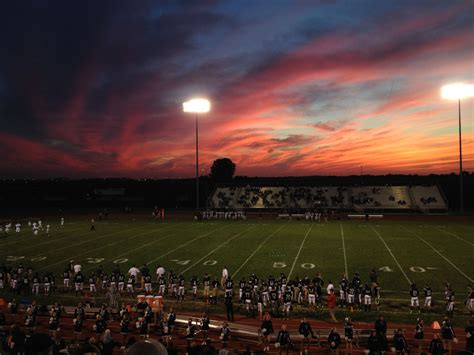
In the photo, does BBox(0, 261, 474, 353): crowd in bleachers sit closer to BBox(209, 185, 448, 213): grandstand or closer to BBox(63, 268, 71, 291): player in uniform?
BBox(63, 268, 71, 291): player in uniform

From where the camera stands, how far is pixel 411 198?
56281 millimetres

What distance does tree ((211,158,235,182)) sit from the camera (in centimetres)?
11350

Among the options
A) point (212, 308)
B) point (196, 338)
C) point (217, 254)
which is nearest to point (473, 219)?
point (217, 254)

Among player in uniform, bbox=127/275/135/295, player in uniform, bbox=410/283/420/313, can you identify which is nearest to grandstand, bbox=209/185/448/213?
player in uniform, bbox=127/275/135/295

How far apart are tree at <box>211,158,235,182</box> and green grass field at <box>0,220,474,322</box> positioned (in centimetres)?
7269

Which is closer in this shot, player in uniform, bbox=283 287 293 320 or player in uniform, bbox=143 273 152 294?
player in uniform, bbox=283 287 293 320

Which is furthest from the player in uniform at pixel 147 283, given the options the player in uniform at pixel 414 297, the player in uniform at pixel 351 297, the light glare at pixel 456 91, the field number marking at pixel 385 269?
the light glare at pixel 456 91

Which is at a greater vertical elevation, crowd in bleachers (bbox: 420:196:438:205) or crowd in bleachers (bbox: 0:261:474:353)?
crowd in bleachers (bbox: 420:196:438:205)

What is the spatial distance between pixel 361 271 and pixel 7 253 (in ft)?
72.1

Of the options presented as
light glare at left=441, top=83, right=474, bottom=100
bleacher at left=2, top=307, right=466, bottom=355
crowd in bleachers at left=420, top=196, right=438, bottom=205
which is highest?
light glare at left=441, top=83, right=474, bottom=100

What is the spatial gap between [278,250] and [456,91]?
2229 centimetres

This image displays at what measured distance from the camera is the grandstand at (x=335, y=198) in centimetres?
5391

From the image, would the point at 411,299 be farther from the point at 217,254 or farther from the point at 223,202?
the point at 223,202

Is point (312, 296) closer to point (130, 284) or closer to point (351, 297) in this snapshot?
point (351, 297)
